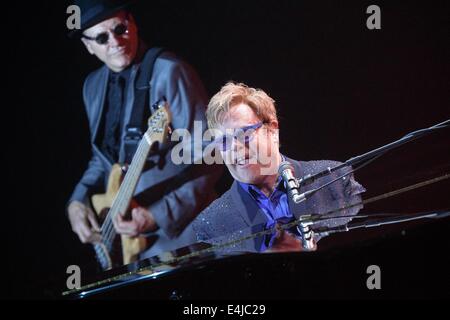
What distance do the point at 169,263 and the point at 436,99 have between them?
68.2 inches

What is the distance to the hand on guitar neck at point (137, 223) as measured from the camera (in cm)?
270

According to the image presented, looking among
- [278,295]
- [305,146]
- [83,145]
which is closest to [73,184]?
[83,145]

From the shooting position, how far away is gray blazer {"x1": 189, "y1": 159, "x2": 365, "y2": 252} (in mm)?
1786

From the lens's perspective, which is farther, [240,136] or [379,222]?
[240,136]

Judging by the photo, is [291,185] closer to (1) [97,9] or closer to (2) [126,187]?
(2) [126,187]

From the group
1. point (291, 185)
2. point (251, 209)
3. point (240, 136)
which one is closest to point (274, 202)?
point (251, 209)

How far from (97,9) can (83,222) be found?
105 cm

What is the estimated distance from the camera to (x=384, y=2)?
272 centimetres

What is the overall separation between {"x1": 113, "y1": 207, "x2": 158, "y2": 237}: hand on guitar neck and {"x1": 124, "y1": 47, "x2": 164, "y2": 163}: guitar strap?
257mm

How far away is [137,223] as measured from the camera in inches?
107

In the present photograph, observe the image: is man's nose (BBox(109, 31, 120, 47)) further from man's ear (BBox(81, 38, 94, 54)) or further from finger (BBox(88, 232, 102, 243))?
finger (BBox(88, 232, 102, 243))

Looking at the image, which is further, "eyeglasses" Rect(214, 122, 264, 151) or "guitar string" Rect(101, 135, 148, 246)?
"guitar string" Rect(101, 135, 148, 246)

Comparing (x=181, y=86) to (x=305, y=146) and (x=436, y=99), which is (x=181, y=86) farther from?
(x=436, y=99)

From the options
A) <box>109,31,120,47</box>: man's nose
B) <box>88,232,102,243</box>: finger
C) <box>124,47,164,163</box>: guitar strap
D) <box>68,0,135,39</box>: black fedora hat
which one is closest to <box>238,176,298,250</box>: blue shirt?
<box>124,47,164,163</box>: guitar strap
